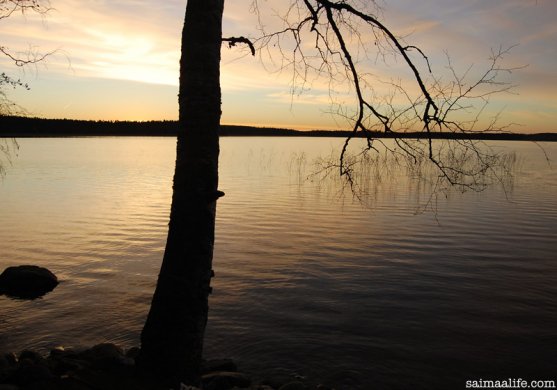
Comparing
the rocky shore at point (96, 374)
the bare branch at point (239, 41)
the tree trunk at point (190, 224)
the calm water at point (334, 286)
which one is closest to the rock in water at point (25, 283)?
the calm water at point (334, 286)

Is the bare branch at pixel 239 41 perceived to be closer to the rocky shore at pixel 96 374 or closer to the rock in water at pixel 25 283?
the rocky shore at pixel 96 374

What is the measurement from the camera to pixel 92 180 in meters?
40.8

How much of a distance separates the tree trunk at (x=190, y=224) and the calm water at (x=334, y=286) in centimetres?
237

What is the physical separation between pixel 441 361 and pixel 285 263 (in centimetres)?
723

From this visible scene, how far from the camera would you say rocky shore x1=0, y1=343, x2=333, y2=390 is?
18.9ft

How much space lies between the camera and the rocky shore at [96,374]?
5766 millimetres

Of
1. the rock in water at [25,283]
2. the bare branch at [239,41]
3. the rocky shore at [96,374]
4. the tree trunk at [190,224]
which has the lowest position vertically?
the rock in water at [25,283]

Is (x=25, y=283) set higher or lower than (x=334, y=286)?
lower

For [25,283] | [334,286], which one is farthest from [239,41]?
[25,283]

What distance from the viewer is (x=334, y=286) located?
493 inches

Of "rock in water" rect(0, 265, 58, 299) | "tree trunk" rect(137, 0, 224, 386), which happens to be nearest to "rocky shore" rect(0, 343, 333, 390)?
"tree trunk" rect(137, 0, 224, 386)

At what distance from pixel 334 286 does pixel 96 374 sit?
7402 millimetres

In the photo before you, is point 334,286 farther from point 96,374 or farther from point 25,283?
point 25,283

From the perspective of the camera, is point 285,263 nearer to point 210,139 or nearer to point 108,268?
point 108,268
